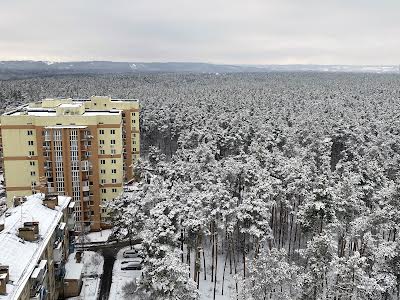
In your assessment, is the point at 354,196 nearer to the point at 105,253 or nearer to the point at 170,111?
the point at 105,253

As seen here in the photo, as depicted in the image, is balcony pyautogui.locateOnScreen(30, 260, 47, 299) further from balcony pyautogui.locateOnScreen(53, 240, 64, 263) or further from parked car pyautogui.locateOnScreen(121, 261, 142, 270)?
parked car pyautogui.locateOnScreen(121, 261, 142, 270)

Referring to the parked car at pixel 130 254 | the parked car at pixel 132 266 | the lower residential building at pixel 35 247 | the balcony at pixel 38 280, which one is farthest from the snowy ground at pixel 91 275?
the balcony at pixel 38 280

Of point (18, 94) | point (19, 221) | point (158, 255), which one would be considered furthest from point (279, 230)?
point (18, 94)

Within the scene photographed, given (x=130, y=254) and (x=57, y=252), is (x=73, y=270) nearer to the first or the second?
(x=57, y=252)

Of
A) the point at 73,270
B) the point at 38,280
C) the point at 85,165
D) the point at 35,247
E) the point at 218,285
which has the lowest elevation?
the point at 218,285

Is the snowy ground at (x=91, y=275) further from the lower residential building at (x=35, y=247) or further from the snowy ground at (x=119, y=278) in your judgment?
the lower residential building at (x=35, y=247)

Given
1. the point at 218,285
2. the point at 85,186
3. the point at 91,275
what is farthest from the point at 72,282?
the point at 85,186

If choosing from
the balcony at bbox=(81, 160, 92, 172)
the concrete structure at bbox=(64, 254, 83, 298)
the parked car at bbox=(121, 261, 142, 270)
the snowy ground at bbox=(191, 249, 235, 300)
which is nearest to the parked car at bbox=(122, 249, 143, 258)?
the parked car at bbox=(121, 261, 142, 270)
